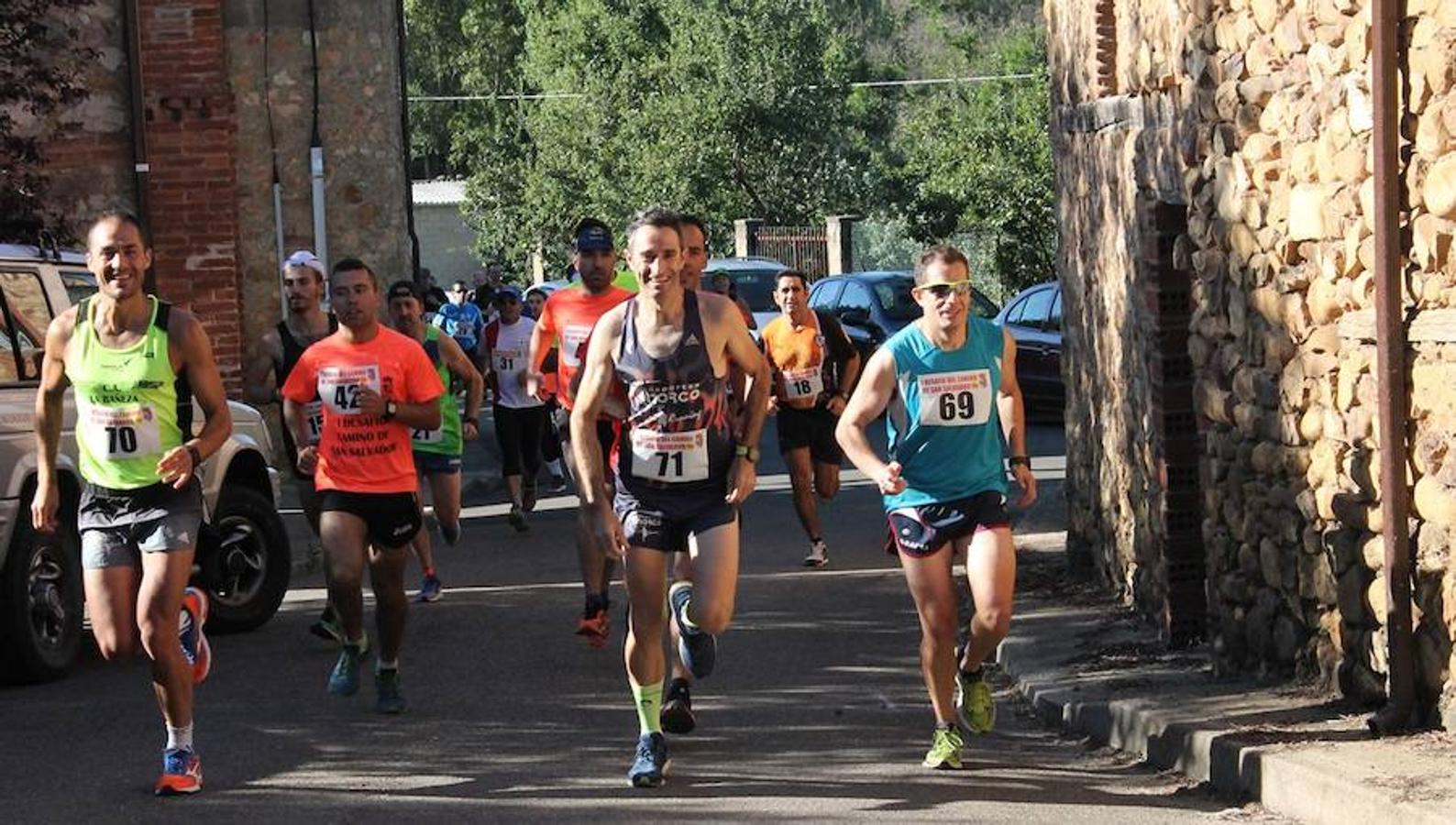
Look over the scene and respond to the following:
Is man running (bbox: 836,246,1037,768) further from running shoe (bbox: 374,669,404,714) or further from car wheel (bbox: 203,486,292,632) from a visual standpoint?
car wheel (bbox: 203,486,292,632)

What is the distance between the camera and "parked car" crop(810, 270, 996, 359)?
1192 inches

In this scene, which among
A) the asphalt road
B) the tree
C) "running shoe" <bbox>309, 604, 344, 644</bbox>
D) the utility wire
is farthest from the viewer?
the utility wire

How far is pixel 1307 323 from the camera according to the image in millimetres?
9188

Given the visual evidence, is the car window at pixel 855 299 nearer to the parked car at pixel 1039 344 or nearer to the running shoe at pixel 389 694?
the parked car at pixel 1039 344

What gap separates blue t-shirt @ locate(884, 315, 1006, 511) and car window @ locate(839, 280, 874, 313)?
2190 cm

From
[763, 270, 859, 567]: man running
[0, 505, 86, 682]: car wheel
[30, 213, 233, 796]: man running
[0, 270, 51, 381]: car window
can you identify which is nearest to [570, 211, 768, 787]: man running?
[30, 213, 233, 796]: man running

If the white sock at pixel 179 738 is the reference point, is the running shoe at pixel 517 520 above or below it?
below

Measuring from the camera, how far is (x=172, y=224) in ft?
63.1

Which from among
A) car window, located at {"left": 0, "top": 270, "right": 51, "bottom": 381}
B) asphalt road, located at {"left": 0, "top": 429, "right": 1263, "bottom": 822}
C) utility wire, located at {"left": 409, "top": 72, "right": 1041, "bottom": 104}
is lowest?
asphalt road, located at {"left": 0, "top": 429, "right": 1263, "bottom": 822}

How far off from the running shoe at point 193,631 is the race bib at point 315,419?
163 cm

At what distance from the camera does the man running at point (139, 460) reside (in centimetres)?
855

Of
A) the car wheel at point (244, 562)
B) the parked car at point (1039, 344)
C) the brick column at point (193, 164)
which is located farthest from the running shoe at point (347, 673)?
the parked car at point (1039, 344)

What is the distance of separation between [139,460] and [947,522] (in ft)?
9.26

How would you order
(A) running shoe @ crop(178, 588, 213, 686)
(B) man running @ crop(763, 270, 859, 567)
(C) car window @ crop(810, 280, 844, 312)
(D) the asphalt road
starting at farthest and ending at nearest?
1. (C) car window @ crop(810, 280, 844, 312)
2. (B) man running @ crop(763, 270, 859, 567)
3. (A) running shoe @ crop(178, 588, 213, 686)
4. (D) the asphalt road
